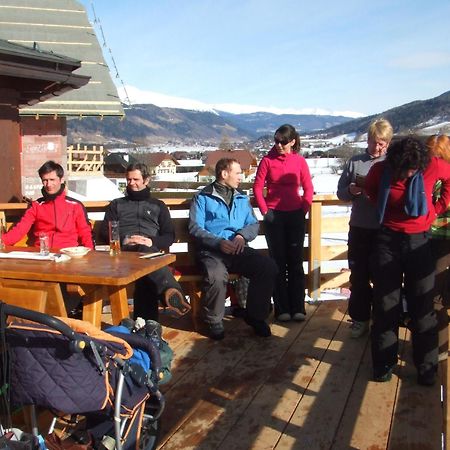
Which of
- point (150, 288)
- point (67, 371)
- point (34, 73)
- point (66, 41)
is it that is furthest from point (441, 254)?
point (66, 41)

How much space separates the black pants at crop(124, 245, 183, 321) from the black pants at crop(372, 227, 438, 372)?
1438 mm

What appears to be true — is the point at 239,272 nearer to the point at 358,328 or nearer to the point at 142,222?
the point at 142,222

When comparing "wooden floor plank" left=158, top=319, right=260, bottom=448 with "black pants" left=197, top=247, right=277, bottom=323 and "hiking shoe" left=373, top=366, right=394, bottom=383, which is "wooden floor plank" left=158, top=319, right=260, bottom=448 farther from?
"hiking shoe" left=373, top=366, right=394, bottom=383

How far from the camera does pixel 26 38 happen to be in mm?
13250

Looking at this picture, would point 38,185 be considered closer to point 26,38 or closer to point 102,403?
point 26,38

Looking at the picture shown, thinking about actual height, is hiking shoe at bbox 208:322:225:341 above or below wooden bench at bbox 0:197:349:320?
below

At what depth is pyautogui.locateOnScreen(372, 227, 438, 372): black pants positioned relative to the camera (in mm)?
3309

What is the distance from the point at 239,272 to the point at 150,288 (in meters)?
0.72

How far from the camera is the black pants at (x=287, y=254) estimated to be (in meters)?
4.60

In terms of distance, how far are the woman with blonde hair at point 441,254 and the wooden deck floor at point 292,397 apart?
39 cm

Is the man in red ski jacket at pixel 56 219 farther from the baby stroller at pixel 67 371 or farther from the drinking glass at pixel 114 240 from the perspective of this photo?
the baby stroller at pixel 67 371

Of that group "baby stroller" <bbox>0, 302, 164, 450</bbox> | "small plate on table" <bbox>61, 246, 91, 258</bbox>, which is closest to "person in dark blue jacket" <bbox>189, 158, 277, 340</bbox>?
"small plate on table" <bbox>61, 246, 91, 258</bbox>

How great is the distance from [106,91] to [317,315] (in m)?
9.50

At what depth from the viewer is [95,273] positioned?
3.05 m
